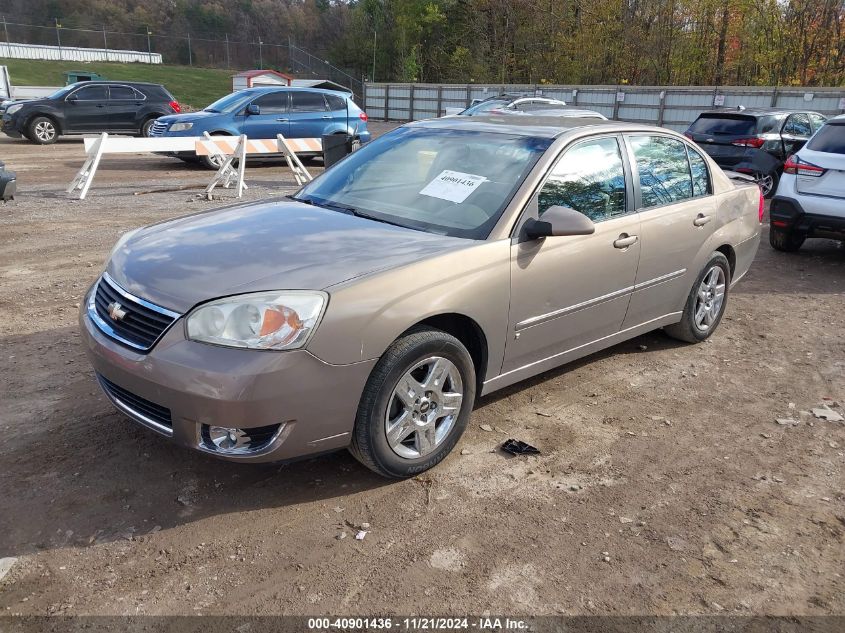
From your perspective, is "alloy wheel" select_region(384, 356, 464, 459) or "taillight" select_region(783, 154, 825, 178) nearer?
"alloy wheel" select_region(384, 356, 464, 459)

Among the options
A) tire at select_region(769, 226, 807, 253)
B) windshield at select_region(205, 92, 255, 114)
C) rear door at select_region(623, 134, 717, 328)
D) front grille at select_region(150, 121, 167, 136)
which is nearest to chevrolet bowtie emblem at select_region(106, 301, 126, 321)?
rear door at select_region(623, 134, 717, 328)

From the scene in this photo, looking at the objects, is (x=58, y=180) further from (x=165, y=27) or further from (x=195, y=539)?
(x=165, y=27)

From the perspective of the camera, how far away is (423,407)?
137 inches

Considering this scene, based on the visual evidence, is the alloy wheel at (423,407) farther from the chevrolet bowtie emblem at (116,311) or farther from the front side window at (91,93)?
the front side window at (91,93)

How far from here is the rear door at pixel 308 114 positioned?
1622cm

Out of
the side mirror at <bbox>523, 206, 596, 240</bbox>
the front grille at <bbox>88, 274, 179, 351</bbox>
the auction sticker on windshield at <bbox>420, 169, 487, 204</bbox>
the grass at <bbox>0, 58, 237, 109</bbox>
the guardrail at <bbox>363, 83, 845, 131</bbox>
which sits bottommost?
the front grille at <bbox>88, 274, 179, 351</bbox>

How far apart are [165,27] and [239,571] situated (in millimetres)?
81445

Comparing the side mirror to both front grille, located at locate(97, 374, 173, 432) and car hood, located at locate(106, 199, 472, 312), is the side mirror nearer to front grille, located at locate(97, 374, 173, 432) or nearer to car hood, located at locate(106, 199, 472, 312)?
car hood, located at locate(106, 199, 472, 312)

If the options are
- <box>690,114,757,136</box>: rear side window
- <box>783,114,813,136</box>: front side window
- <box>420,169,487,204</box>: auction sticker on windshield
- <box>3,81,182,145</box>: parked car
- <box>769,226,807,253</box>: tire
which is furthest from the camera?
<box>3,81,182,145</box>: parked car

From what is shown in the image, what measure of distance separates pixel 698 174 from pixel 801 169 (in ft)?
12.3

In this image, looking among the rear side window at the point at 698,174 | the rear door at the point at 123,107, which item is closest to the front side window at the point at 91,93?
the rear door at the point at 123,107

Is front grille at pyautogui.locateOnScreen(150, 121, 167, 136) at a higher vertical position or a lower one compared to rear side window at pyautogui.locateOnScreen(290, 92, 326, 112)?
Result: lower

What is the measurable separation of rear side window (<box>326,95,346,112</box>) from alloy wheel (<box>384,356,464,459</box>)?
14469mm

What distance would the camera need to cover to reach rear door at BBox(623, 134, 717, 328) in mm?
4738
